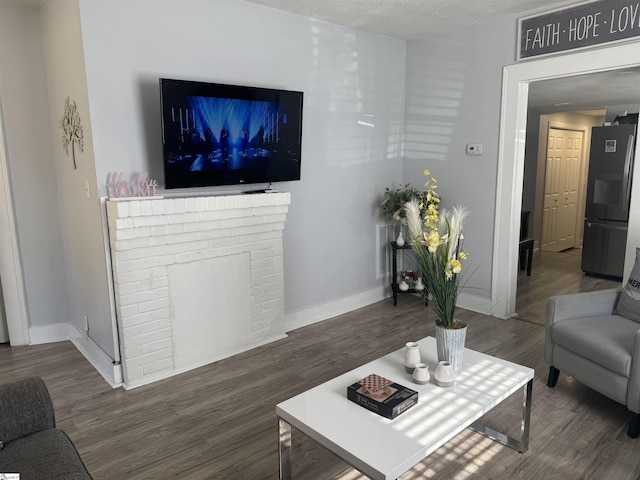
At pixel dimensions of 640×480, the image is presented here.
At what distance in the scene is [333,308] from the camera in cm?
425

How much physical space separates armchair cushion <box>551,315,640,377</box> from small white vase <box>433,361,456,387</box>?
0.97m

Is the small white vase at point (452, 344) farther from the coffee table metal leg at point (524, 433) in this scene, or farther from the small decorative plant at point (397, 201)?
the small decorative plant at point (397, 201)

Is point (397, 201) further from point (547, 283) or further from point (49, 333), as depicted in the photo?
point (49, 333)

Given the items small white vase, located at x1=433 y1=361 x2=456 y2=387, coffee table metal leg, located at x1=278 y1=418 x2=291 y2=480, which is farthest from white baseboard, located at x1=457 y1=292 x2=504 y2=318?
coffee table metal leg, located at x1=278 y1=418 x2=291 y2=480

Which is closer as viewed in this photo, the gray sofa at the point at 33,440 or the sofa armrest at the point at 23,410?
the gray sofa at the point at 33,440

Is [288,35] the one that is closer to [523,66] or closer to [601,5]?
[523,66]

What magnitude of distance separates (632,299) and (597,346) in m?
0.52

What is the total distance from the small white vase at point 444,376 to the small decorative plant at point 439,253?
203 millimetres

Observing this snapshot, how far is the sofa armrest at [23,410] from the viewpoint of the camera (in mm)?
1643

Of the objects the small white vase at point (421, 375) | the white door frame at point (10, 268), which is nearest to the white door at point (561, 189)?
the small white vase at point (421, 375)

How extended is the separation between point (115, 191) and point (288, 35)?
Result: 1.81m

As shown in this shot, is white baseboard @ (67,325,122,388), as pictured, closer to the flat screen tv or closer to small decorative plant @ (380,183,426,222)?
the flat screen tv

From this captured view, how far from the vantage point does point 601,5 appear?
3266 mm

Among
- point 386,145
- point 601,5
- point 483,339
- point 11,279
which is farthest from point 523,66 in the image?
point 11,279
